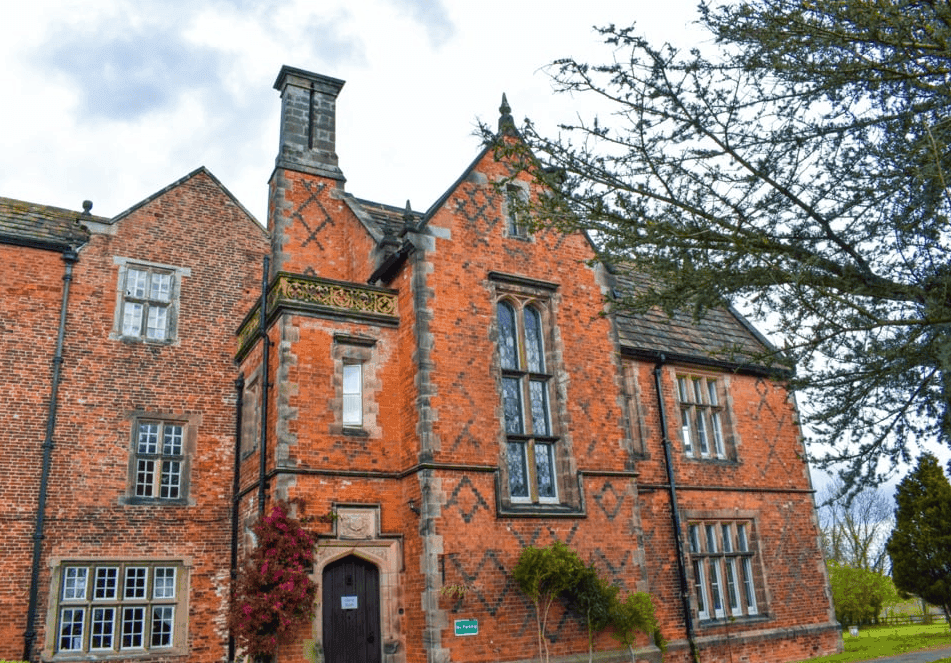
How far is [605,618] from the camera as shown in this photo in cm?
1318

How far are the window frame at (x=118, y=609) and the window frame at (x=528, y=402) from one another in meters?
6.72

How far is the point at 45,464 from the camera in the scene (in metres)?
13.7

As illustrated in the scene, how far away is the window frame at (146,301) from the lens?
15383mm

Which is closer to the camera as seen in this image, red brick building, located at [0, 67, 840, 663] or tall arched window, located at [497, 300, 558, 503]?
red brick building, located at [0, 67, 840, 663]

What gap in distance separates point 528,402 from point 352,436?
11.2 ft

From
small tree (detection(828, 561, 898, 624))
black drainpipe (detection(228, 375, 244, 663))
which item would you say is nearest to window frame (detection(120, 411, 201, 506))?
black drainpipe (detection(228, 375, 244, 663))

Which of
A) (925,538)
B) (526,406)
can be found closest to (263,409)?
(526,406)

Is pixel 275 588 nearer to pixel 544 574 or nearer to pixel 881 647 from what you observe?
pixel 544 574

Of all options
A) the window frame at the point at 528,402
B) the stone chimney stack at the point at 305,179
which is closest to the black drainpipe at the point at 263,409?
the stone chimney stack at the point at 305,179

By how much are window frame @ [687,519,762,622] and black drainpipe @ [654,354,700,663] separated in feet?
1.27

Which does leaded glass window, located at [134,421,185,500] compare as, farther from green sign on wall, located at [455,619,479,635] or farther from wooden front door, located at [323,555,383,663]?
green sign on wall, located at [455,619,479,635]

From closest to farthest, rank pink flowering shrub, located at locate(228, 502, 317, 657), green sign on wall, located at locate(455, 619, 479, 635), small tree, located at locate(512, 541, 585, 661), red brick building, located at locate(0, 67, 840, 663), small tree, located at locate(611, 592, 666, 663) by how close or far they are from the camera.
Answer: pink flowering shrub, located at locate(228, 502, 317, 657) < green sign on wall, located at locate(455, 619, 479, 635) < small tree, located at locate(512, 541, 585, 661) < red brick building, located at locate(0, 67, 840, 663) < small tree, located at locate(611, 592, 666, 663)

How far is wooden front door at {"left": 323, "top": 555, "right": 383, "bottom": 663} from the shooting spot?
1209 cm

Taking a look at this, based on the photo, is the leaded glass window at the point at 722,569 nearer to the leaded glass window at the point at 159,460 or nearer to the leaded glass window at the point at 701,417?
the leaded glass window at the point at 701,417
